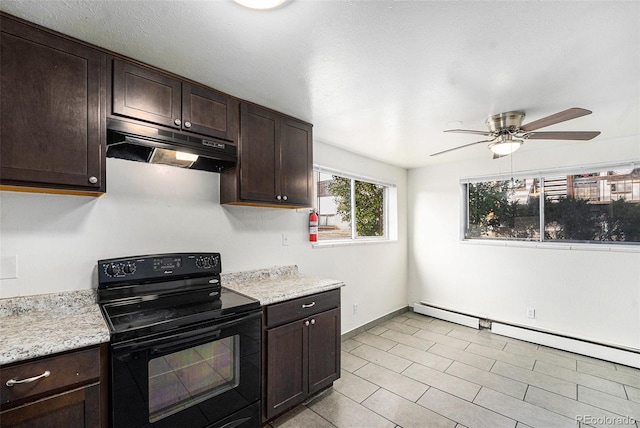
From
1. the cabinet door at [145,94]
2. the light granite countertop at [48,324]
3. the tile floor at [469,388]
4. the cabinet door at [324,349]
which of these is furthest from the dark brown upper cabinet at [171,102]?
the tile floor at [469,388]

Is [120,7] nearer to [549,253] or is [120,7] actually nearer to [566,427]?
[566,427]

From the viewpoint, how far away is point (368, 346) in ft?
11.2

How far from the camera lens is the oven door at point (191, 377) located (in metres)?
1.36

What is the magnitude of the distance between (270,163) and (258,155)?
0.12m

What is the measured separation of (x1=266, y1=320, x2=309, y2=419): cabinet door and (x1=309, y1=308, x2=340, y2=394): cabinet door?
75 mm

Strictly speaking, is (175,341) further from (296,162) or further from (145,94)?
(296,162)

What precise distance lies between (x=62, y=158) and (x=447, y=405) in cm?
298

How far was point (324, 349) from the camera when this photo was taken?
237 cm

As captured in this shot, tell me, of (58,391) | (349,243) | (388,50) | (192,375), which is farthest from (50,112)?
(349,243)

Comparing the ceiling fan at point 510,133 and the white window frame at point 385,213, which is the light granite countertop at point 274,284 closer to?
the white window frame at point 385,213

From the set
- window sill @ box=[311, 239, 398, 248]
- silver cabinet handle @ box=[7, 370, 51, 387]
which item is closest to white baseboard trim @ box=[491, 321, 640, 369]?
window sill @ box=[311, 239, 398, 248]

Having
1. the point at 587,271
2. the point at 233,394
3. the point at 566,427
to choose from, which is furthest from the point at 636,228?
the point at 233,394

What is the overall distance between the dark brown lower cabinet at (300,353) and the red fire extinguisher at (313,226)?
79 centimetres

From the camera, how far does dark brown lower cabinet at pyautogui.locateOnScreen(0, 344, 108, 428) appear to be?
1.11 m
